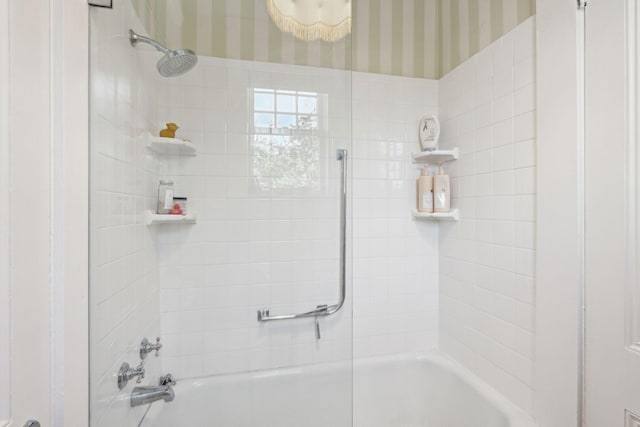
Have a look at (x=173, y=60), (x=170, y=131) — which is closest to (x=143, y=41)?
(x=173, y=60)

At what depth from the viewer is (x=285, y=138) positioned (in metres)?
1.26

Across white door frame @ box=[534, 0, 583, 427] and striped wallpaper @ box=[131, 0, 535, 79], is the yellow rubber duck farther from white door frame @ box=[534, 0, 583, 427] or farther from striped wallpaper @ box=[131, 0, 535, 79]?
white door frame @ box=[534, 0, 583, 427]

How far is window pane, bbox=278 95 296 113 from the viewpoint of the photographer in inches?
49.3

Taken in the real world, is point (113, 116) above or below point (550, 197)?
above

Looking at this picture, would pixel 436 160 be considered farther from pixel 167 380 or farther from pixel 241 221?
pixel 167 380

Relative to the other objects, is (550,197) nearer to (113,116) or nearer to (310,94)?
(310,94)

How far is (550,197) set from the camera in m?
1.07

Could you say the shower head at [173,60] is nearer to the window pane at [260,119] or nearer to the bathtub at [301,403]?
the window pane at [260,119]

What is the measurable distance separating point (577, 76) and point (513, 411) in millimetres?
1249

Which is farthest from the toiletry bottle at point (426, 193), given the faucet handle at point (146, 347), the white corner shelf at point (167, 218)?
the faucet handle at point (146, 347)

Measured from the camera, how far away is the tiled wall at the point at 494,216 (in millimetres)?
1188

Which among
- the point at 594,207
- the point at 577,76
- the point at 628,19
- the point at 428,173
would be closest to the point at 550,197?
the point at 594,207
